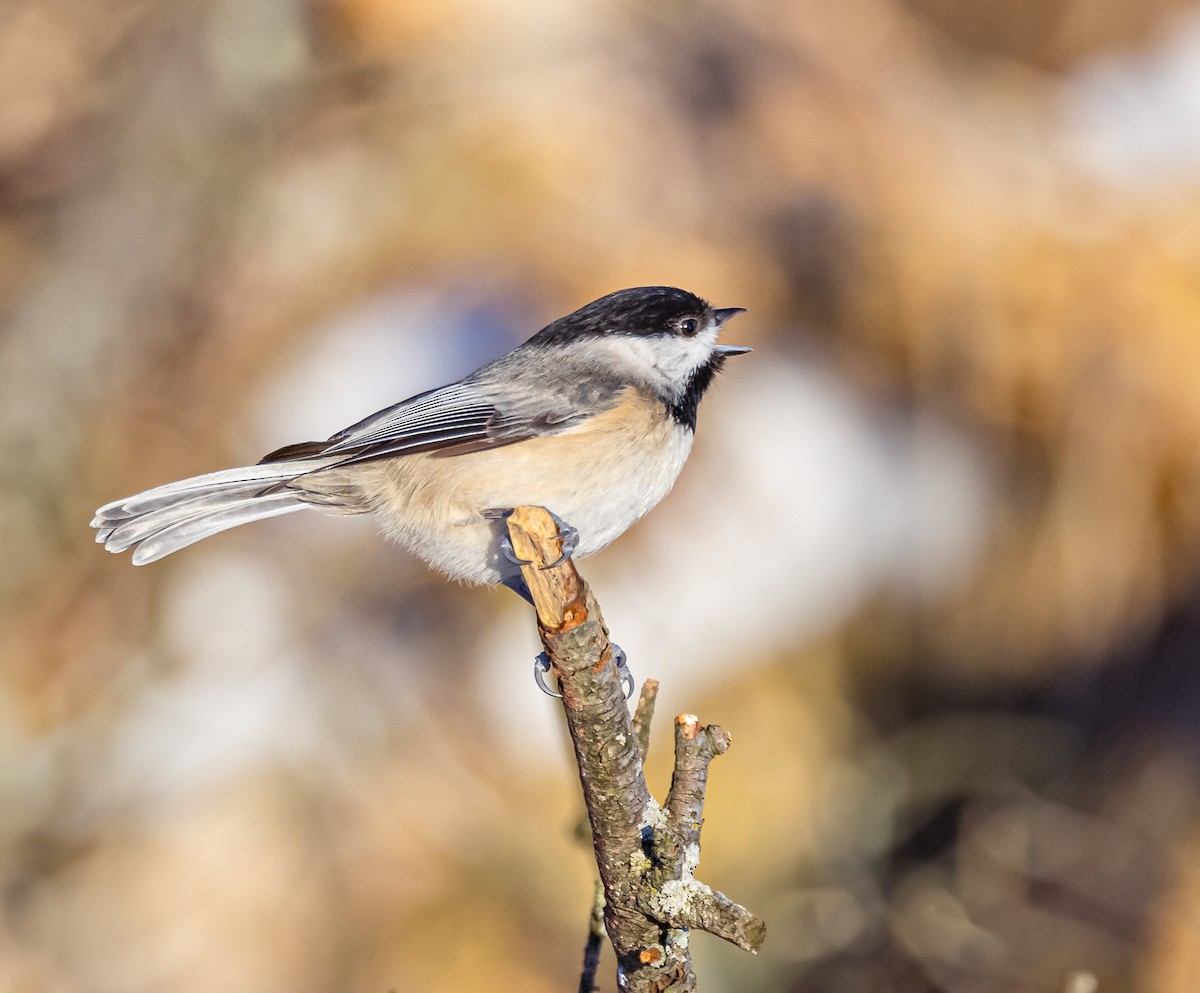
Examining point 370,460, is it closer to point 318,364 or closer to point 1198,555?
point 318,364

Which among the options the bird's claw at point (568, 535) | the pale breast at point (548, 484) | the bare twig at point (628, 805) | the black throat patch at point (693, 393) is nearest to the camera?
the bare twig at point (628, 805)

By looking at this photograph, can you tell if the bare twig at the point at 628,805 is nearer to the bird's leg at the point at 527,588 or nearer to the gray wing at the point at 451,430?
the bird's leg at the point at 527,588

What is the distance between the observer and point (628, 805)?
5.69 ft

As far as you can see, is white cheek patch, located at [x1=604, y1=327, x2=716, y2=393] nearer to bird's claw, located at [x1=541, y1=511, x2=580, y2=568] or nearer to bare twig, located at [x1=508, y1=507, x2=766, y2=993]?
bird's claw, located at [x1=541, y1=511, x2=580, y2=568]

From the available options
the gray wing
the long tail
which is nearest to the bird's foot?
the gray wing

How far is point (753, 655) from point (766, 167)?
234 cm

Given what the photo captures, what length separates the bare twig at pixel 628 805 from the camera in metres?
1.64

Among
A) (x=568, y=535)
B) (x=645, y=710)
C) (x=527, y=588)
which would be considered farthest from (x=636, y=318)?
(x=645, y=710)

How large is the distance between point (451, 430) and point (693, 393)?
0.64m

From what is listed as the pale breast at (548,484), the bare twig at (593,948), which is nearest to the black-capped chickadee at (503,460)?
the pale breast at (548,484)

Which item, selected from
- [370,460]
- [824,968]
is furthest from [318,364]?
[824,968]

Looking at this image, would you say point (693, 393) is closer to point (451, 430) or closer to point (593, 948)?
point (451, 430)

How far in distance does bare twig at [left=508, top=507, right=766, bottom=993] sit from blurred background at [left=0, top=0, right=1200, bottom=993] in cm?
254

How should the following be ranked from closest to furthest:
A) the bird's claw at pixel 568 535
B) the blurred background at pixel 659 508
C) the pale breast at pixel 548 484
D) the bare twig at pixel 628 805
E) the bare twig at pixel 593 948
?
the bare twig at pixel 628 805, the bare twig at pixel 593 948, the bird's claw at pixel 568 535, the pale breast at pixel 548 484, the blurred background at pixel 659 508
